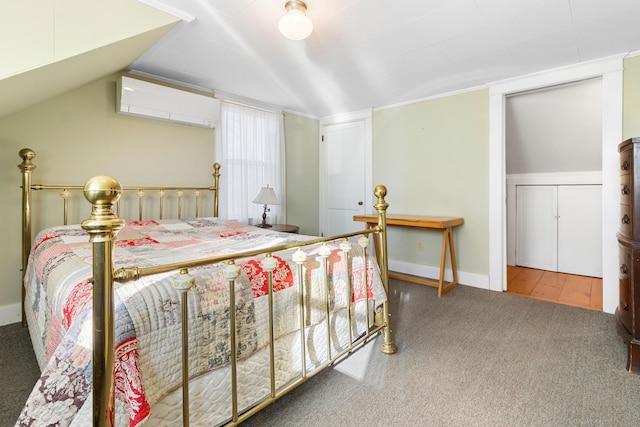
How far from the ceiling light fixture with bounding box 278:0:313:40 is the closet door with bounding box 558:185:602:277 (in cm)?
363

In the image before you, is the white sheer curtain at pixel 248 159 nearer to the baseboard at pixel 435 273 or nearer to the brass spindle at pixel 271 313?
the baseboard at pixel 435 273

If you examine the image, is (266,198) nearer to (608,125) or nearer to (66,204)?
(66,204)

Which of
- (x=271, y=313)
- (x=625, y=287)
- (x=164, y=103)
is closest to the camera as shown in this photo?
(x=271, y=313)

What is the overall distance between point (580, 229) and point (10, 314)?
18.1 feet

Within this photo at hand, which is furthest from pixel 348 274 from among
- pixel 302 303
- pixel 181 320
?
pixel 181 320

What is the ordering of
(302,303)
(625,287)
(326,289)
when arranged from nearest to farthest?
(302,303), (326,289), (625,287)

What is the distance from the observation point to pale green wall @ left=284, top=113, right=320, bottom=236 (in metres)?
4.20

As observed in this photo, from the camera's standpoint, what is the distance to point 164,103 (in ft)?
9.05

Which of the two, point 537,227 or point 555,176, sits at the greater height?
point 555,176

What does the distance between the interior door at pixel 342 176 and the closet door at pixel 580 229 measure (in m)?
2.36

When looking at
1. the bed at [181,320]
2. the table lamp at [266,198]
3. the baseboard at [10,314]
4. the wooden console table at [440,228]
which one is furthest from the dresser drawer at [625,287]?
the baseboard at [10,314]

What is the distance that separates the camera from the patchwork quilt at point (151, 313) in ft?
2.78

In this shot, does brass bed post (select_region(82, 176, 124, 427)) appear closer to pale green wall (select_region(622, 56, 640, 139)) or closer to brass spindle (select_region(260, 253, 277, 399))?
brass spindle (select_region(260, 253, 277, 399))

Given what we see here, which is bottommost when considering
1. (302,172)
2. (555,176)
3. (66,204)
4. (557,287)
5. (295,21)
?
(557,287)
